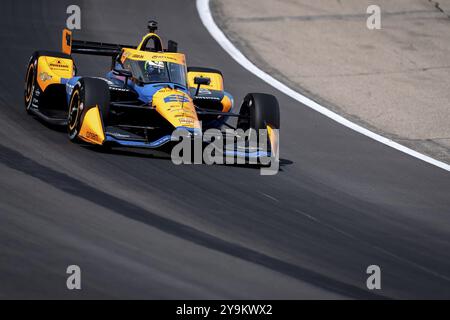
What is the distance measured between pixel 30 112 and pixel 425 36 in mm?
10344

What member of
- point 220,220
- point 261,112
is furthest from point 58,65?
point 220,220

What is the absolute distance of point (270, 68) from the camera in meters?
20.0

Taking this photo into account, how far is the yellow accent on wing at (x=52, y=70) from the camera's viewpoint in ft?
49.1

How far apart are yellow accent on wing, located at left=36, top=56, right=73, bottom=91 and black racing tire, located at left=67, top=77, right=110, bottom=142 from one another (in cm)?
123

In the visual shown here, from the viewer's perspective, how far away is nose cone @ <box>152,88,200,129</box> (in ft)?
43.8

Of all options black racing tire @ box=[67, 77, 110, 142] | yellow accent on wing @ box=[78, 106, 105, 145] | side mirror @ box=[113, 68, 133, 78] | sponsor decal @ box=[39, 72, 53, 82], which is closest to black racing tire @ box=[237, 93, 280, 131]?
side mirror @ box=[113, 68, 133, 78]

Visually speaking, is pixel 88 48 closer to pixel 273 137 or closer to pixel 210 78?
pixel 210 78

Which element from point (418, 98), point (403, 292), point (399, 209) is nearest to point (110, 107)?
point (399, 209)

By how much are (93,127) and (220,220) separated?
2.86 m

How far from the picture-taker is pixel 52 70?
49.6 feet

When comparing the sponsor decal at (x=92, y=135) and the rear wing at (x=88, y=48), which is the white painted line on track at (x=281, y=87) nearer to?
the rear wing at (x=88, y=48)

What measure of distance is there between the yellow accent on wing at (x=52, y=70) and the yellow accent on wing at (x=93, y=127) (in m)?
1.89

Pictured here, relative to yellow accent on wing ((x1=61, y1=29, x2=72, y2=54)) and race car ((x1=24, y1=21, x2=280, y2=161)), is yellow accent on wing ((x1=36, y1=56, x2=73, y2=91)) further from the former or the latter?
yellow accent on wing ((x1=61, y1=29, x2=72, y2=54))
